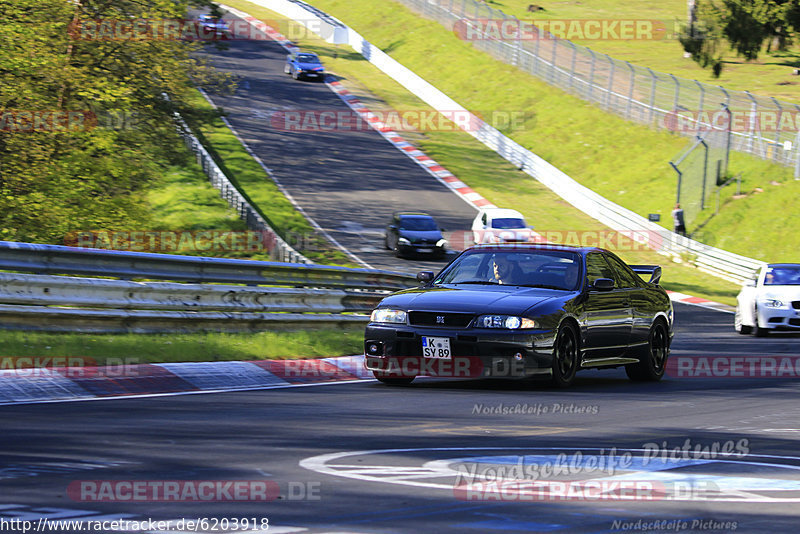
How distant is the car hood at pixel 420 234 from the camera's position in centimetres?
3120

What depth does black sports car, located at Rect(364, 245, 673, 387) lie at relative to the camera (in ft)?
32.3

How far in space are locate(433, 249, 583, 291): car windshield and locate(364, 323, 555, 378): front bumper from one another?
114cm

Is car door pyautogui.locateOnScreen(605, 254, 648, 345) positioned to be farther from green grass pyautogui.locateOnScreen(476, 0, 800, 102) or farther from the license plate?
green grass pyautogui.locateOnScreen(476, 0, 800, 102)

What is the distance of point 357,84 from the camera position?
192ft

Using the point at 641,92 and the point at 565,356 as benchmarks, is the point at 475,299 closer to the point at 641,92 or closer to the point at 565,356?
the point at 565,356

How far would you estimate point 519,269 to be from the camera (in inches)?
439

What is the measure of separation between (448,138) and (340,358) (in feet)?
127

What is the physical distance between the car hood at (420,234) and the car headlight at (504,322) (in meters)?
21.3

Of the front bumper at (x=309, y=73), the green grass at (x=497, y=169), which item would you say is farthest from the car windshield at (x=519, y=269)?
the front bumper at (x=309, y=73)

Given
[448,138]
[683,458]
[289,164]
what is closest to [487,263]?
[683,458]

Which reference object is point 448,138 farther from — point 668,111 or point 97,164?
point 97,164

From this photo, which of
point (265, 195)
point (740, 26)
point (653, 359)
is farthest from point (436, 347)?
point (740, 26)

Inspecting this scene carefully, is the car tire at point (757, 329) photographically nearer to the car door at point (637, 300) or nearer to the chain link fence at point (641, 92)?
the car door at point (637, 300)

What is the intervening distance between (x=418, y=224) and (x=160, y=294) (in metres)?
20.8
